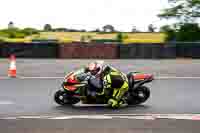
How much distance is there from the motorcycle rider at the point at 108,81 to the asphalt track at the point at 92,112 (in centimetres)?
29

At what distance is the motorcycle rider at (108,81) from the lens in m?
13.3

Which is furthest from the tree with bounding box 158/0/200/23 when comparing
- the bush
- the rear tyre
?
the rear tyre

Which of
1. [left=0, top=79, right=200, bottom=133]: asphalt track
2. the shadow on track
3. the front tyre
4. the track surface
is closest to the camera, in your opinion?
[left=0, top=79, right=200, bottom=133]: asphalt track

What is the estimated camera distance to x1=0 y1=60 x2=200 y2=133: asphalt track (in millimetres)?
10344

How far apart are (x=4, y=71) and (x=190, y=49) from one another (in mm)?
9127

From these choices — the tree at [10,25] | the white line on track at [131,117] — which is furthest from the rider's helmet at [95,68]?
the tree at [10,25]

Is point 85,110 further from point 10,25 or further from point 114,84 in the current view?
point 10,25

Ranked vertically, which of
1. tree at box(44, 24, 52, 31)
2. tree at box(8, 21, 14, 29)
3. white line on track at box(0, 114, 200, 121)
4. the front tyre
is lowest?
white line on track at box(0, 114, 200, 121)

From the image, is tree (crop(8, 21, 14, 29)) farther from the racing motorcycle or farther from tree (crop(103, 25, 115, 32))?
the racing motorcycle

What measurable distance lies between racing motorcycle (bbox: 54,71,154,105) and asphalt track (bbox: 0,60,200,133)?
19 cm

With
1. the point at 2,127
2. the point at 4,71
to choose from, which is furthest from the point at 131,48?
the point at 2,127

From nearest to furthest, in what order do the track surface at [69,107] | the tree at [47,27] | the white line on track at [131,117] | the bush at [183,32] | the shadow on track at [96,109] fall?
the white line on track at [131,117] → the shadow on track at [96,109] → the track surface at [69,107] → the tree at [47,27] → the bush at [183,32]

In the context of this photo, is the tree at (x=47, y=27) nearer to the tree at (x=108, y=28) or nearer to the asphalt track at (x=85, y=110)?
the tree at (x=108, y=28)

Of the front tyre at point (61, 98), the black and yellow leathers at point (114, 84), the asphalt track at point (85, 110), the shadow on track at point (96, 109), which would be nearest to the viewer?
the asphalt track at point (85, 110)
